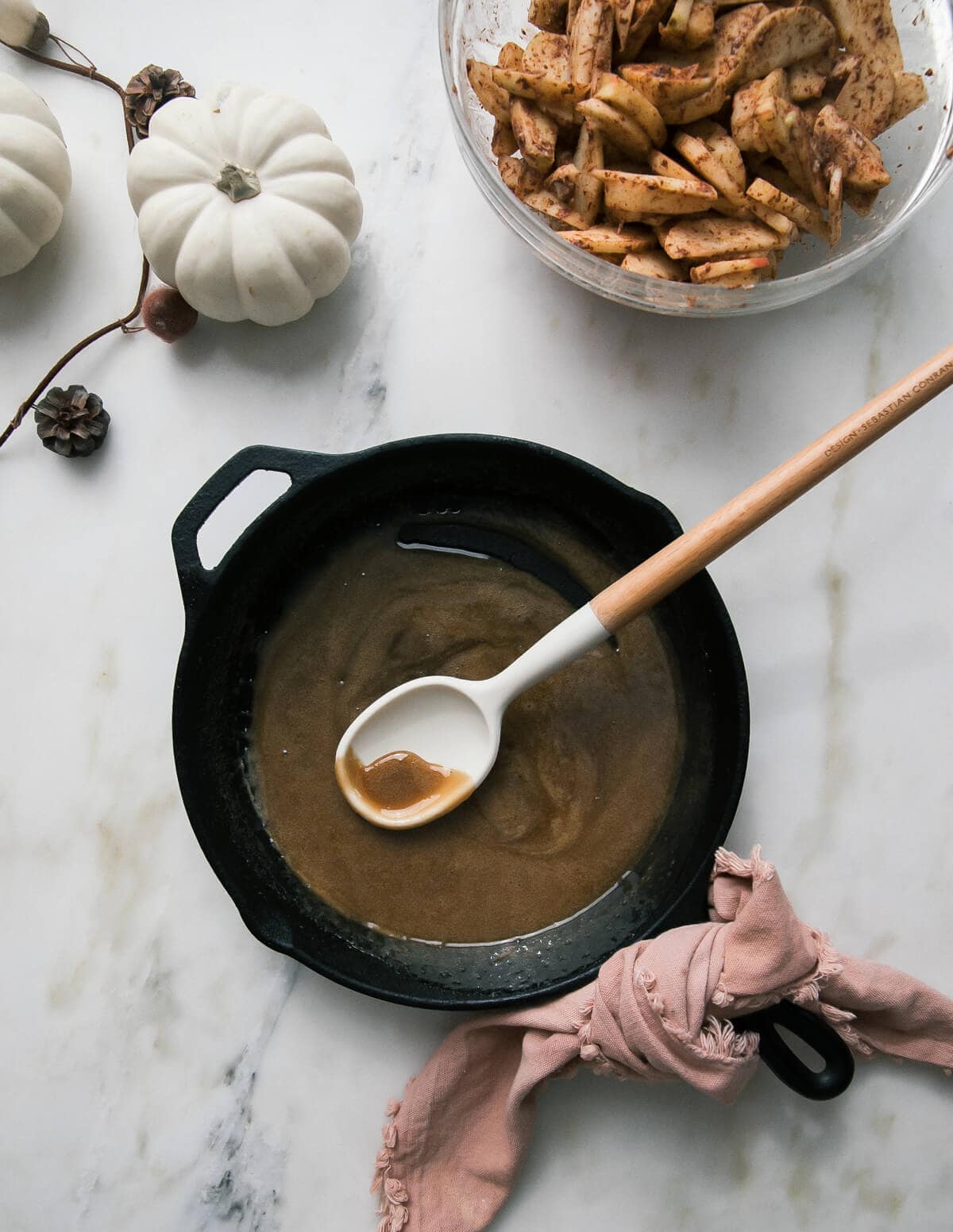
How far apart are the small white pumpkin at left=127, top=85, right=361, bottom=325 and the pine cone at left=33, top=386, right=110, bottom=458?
0.17 metres

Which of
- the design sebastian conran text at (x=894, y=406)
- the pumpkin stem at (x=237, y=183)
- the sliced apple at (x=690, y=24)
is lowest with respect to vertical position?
the design sebastian conran text at (x=894, y=406)

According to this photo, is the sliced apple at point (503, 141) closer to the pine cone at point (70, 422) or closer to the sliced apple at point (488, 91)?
the sliced apple at point (488, 91)

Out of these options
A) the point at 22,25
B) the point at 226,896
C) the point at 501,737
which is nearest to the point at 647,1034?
the point at 501,737

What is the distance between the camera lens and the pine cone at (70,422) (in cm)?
100

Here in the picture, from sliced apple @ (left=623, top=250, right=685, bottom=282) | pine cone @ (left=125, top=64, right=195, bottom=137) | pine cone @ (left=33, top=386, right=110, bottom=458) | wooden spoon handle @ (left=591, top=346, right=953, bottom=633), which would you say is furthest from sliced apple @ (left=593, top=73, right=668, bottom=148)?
pine cone @ (left=33, top=386, right=110, bottom=458)

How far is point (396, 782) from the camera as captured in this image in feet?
3.27

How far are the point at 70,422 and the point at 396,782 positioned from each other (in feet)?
1.76

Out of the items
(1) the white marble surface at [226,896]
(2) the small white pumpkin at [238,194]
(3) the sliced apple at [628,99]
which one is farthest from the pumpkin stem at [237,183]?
(3) the sliced apple at [628,99]

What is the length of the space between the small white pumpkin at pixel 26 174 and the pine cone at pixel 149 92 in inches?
3.3

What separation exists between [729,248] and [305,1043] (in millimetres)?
934

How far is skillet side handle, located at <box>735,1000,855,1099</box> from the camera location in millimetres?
875

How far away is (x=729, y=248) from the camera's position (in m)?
0.85

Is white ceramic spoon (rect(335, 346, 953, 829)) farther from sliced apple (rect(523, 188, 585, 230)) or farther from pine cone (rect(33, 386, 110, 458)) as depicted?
pine cone (rect(33, 386, 110, 458))

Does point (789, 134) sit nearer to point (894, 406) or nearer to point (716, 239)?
point (716, 239)
